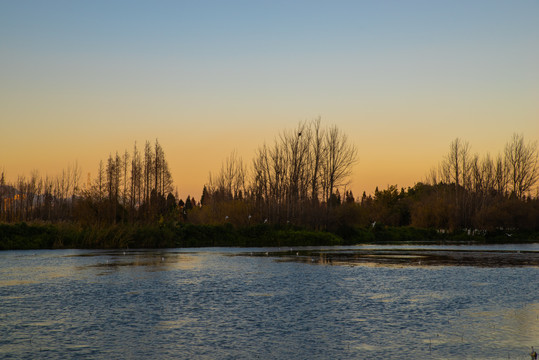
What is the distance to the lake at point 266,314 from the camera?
9.70 m

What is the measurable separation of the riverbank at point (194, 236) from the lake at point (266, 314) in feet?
58.7

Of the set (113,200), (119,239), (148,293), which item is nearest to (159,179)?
(113,200)

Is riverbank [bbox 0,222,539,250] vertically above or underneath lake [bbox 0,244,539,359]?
above

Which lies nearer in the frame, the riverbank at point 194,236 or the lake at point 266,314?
the lake at point 266,314

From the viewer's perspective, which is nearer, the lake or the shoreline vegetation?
the lake

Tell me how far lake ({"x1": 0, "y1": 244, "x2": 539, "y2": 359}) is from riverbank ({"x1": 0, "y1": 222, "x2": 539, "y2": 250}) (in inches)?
705

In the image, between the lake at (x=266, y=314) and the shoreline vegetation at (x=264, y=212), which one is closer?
the lake at (x=266, y=314)

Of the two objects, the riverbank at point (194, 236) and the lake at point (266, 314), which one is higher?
the riverbank at point (194, 236)

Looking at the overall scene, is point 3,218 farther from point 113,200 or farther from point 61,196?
point 61,196

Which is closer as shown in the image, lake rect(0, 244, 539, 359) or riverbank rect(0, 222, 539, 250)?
lake rect(0, 244, 539, 359)

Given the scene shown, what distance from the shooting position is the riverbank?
3984 cm

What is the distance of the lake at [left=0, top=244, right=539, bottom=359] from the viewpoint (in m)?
9.70

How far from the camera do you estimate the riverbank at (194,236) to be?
39.8 meters

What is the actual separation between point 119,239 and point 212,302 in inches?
1117
